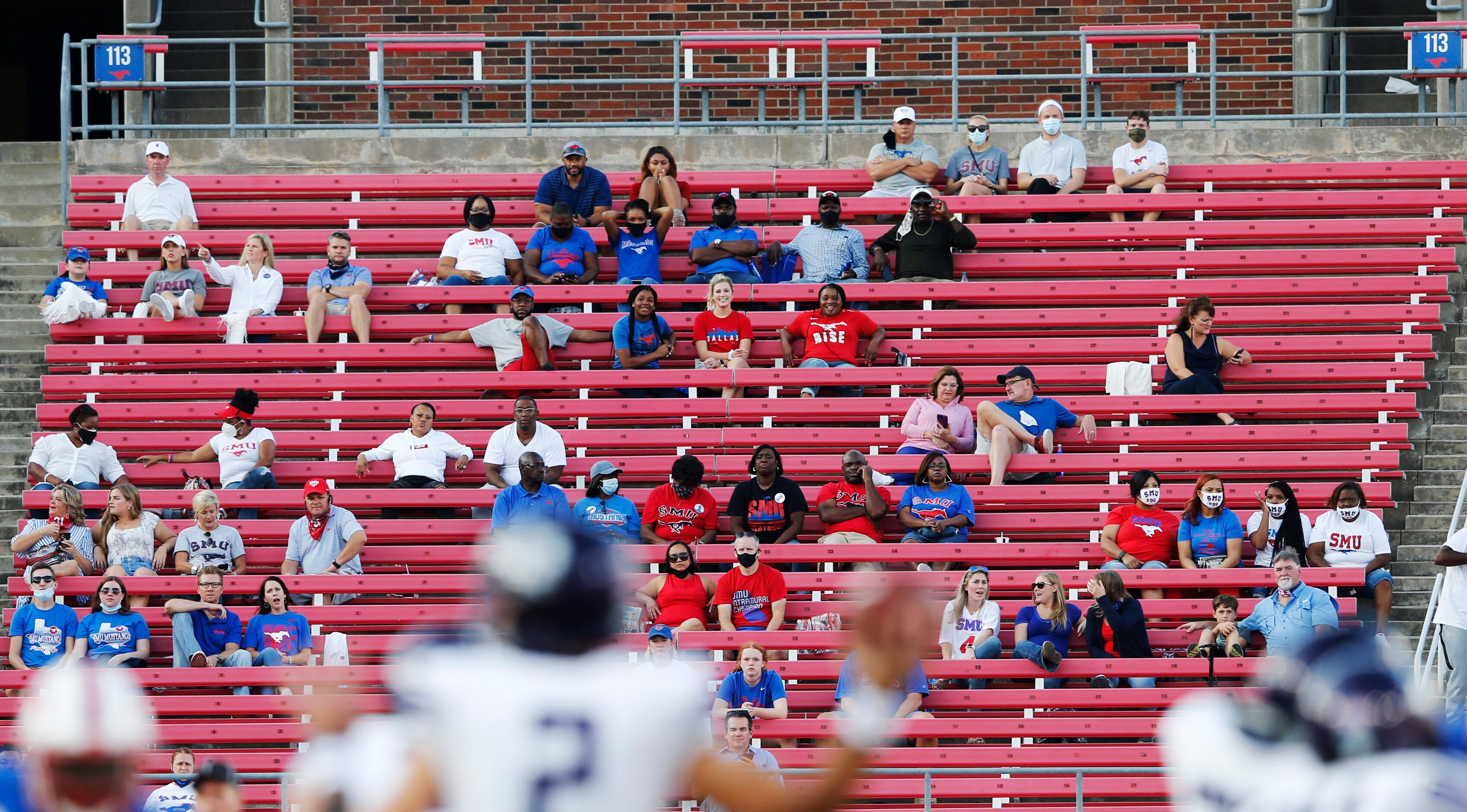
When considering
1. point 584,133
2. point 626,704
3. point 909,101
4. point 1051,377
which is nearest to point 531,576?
point 626,704

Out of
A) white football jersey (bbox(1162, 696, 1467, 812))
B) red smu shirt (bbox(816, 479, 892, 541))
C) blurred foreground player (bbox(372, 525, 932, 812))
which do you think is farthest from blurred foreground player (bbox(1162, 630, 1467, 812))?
red smu shirt (bbox(816, 479, 892, 541))

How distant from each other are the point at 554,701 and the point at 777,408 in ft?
34.6

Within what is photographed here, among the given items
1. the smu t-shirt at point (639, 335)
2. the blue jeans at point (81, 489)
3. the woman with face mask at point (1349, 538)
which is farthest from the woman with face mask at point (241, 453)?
the woman with face mask at point (1349, 538)

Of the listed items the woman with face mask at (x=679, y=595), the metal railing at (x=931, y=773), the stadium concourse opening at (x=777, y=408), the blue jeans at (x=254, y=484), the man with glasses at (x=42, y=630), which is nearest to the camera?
the metal railing at (x=931, y=773)

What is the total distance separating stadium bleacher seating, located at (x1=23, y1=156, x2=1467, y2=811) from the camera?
1182cm

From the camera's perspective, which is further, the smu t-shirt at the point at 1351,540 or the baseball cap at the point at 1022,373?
the baseball cap at the point at 1022,373

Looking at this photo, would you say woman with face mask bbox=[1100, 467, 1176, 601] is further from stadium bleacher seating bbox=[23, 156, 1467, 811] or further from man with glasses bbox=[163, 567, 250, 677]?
man with glasses bbox=[163, 567, 250, 677]

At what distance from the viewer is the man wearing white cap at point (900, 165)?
14883mm

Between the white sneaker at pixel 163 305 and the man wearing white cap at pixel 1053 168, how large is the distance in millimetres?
6853

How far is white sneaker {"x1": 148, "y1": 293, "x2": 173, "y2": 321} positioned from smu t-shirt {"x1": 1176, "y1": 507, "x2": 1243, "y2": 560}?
25.3 feet

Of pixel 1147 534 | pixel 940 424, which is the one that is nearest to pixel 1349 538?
pixel 1147 534

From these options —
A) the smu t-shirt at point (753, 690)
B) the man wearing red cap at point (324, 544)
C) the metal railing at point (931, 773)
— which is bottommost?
the metal railing at point (931, 773)

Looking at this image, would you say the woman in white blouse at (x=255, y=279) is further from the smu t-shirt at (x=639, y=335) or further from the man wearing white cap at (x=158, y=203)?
the smu t-shirt at (x=639, y=335)

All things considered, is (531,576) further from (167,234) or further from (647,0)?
(647,0)
